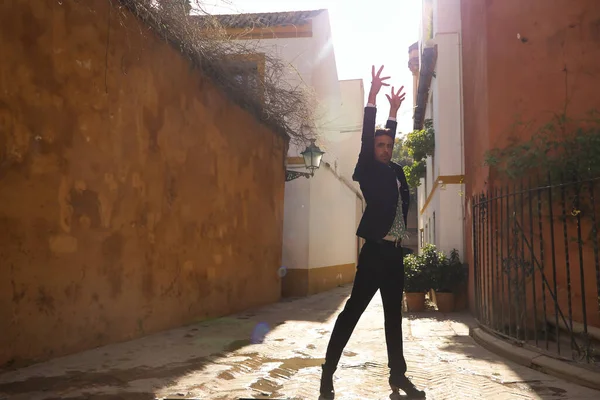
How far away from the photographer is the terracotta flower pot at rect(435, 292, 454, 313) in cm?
838

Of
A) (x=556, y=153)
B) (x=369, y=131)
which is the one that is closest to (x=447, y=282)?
(x=556, y=153)

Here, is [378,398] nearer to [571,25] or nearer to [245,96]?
[571,25]

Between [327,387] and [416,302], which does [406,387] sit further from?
[416,302]

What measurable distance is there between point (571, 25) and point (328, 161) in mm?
8788

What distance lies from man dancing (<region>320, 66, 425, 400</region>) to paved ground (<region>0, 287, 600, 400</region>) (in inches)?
10.3

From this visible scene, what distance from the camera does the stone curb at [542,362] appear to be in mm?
3506

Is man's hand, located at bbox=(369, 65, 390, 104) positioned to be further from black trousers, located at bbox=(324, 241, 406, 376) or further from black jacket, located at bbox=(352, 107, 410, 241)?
black trousers, located at bbox=(324, 241, 406, 376)

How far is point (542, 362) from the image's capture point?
13.2 feet

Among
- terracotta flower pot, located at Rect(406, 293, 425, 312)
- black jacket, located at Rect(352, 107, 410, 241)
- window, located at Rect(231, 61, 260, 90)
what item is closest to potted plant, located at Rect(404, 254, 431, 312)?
terracotta flower pot, located at Rect(406, 293, 425, 312)

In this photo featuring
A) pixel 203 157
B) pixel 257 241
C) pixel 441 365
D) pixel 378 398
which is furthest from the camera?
pixel 257 241

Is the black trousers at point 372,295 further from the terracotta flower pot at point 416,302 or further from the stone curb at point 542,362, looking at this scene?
the terracotta flower pot at point 416,302

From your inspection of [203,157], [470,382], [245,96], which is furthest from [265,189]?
[470,382]

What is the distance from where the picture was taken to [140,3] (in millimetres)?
5195

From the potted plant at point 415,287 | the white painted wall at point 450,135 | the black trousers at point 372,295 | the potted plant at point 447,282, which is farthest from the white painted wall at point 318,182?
the black trousers at point 372,295
